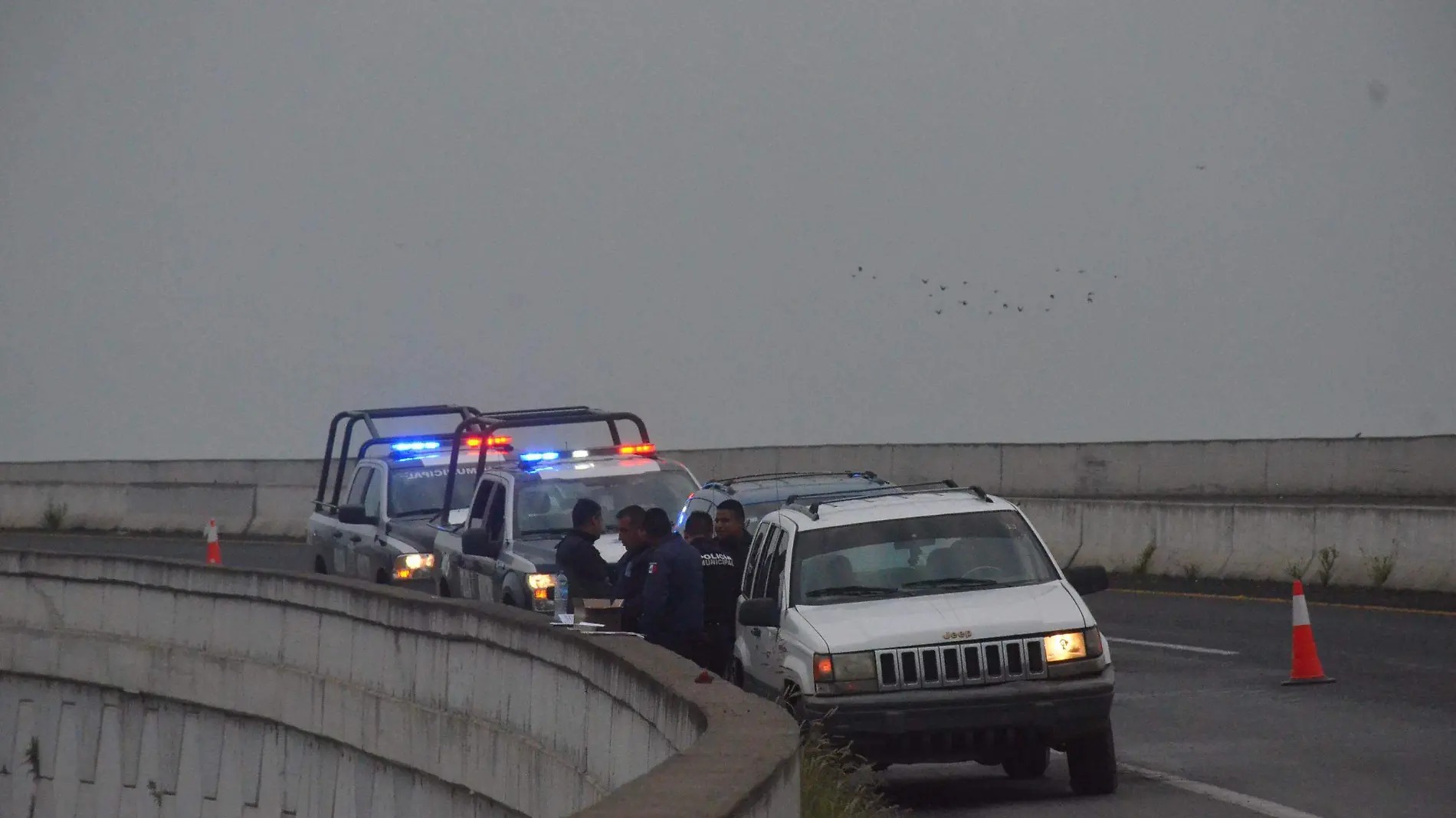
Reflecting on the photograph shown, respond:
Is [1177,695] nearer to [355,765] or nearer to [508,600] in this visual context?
[508,600]

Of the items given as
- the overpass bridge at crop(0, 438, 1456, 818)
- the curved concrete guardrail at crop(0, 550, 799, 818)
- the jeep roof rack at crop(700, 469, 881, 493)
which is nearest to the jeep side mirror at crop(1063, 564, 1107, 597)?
the overpass bridge at crop(0, 438, 1456, 818)

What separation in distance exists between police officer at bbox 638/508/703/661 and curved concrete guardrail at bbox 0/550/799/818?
76cm

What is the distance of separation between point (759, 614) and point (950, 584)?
3.68ft

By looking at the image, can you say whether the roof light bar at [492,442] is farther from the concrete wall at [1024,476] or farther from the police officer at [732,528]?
the concrete wall at [1024,476]

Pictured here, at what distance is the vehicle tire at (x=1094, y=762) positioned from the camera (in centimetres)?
1162

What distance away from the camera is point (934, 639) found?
37.4 ft

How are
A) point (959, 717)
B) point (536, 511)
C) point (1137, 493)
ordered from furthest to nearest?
point (1137, 493), point (536, 511), point (959, 717)

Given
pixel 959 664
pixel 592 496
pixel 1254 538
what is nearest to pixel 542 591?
pixel 592 496

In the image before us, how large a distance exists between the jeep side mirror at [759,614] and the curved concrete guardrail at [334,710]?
970 mm

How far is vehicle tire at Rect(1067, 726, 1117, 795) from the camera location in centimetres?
1162

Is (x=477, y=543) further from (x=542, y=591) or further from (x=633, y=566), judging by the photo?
(x=633, y=566)

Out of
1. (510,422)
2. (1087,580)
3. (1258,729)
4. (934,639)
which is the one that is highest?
(510,422)

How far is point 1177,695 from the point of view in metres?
16.5

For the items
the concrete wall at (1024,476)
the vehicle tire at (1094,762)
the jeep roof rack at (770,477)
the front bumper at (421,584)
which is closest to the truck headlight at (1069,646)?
the vehicle tire at (1094,762)
